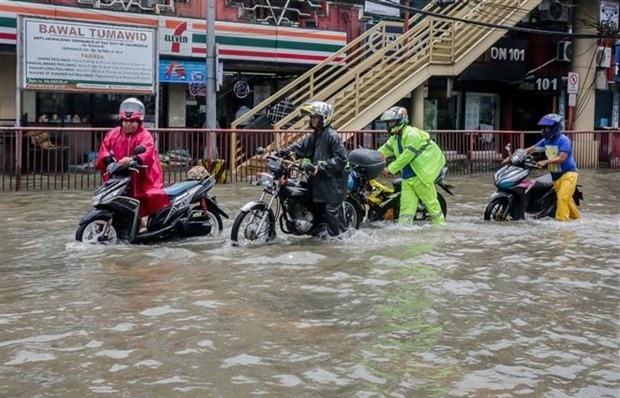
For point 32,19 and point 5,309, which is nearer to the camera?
point 5,309

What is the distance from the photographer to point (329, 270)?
8203 mm

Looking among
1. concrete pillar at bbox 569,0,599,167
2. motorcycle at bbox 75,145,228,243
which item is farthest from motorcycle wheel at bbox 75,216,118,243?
concrete pillar at bbox 569,0,599,167

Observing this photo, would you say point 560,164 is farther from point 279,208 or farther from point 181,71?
point 181,71

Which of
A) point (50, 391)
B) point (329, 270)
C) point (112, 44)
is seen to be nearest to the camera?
point (50, 391)

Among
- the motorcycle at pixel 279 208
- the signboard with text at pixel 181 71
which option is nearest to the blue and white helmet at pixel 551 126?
the motorcycle at pixel 279 208

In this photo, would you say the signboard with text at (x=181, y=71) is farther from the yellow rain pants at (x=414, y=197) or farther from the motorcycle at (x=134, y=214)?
the motorcycle at (x=134, y=214)

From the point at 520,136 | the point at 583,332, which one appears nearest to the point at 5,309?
the point at 583,332

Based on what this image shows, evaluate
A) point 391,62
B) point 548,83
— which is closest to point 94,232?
point 391,62

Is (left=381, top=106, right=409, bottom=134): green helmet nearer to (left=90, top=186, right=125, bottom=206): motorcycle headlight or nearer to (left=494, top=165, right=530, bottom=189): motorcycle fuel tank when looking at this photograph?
(left=494, top=165, right=530, bottom=189): motorcycle fuel tank

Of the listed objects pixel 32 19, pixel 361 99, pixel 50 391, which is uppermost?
pixel 32 19

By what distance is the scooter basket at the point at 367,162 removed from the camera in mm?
10617

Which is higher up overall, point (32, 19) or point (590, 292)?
point (32, 19)

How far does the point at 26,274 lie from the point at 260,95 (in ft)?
55.5

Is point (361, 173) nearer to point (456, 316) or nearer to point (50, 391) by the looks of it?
point (456, 316)
